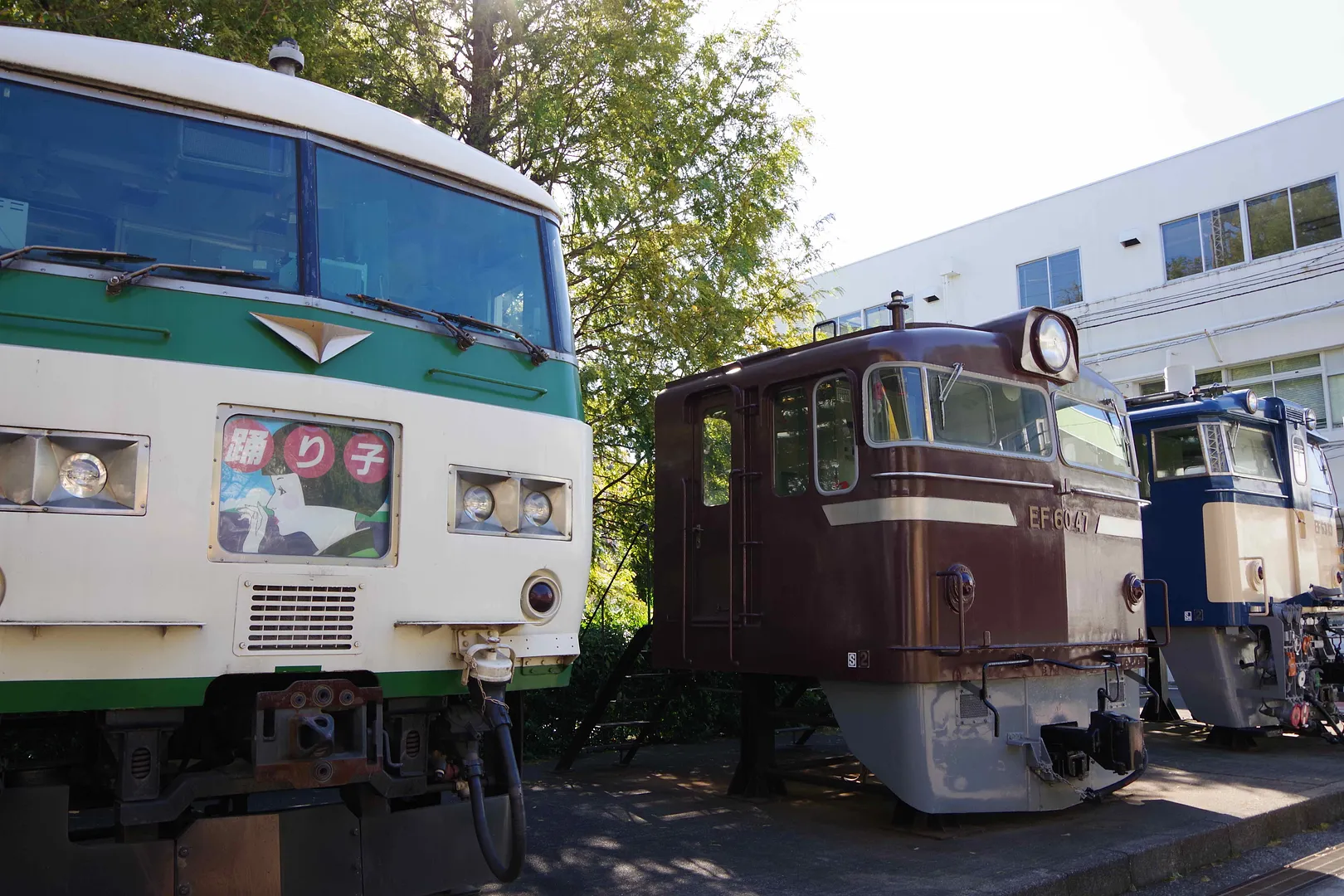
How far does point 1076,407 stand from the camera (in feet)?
23.7

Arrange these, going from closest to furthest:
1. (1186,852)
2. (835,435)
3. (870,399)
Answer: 1. (1186,852)
2. (870,399)
3. (835,435)

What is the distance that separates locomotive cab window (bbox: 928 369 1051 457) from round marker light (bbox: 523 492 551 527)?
2.80 meters

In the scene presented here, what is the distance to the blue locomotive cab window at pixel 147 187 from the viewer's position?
3504mm

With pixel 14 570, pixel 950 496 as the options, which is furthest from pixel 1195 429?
pixel 14 570

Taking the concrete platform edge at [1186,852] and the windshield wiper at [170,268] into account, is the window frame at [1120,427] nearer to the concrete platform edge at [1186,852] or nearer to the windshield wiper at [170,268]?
the concrete platform edge at [1186,852]

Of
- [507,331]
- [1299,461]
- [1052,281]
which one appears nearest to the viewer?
Answer: [507,331]

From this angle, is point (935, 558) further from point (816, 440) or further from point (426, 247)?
point (426, 247)

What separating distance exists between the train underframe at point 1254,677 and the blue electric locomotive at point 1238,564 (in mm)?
11

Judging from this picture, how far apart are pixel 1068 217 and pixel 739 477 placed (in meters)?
17.8

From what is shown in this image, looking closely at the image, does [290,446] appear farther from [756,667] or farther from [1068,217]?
[1068,217]

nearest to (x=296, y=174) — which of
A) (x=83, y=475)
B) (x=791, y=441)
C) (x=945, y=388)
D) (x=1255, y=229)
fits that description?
(x=83, y=475)

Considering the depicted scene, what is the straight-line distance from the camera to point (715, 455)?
7.43 metres

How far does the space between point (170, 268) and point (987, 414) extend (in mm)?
4786

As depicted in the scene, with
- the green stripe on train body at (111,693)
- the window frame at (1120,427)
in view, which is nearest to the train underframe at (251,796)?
the green stripe on train body at (111,693)
